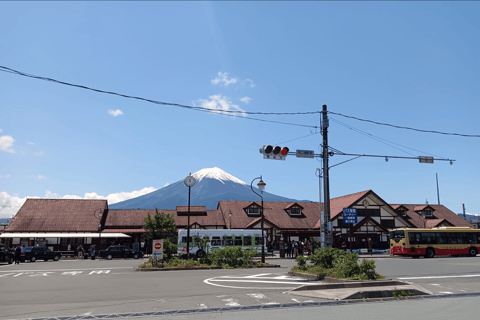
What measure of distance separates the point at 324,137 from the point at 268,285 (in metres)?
7.66

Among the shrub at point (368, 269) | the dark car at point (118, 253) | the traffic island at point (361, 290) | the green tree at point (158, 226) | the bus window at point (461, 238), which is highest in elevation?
the green tree at point (158, 226)

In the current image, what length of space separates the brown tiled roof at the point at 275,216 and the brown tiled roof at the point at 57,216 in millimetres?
17786

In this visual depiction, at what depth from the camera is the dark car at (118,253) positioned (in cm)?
3866

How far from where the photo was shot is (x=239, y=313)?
29.8 ft

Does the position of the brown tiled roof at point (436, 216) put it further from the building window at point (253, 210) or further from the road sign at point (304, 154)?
the road sign at point (304, 154)

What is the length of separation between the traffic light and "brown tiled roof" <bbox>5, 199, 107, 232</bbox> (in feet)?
123

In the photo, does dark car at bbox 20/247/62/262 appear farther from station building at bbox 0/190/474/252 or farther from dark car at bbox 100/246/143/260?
station building at bbox 0/190/474/252

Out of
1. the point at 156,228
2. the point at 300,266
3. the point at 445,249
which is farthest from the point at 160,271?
the point at 445,249

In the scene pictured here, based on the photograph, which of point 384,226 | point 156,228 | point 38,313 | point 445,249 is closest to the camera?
point 38,313

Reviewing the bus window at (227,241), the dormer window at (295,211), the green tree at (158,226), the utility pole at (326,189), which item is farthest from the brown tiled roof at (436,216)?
the utility pole at (326,189)

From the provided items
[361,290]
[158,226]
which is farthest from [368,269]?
[158,226]

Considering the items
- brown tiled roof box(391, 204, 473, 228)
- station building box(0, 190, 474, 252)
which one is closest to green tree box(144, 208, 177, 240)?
station building box(0, 190, 474, 252)

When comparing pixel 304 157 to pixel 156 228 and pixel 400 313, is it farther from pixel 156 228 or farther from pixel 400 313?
pixel 156 228

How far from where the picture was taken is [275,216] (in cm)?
5362
